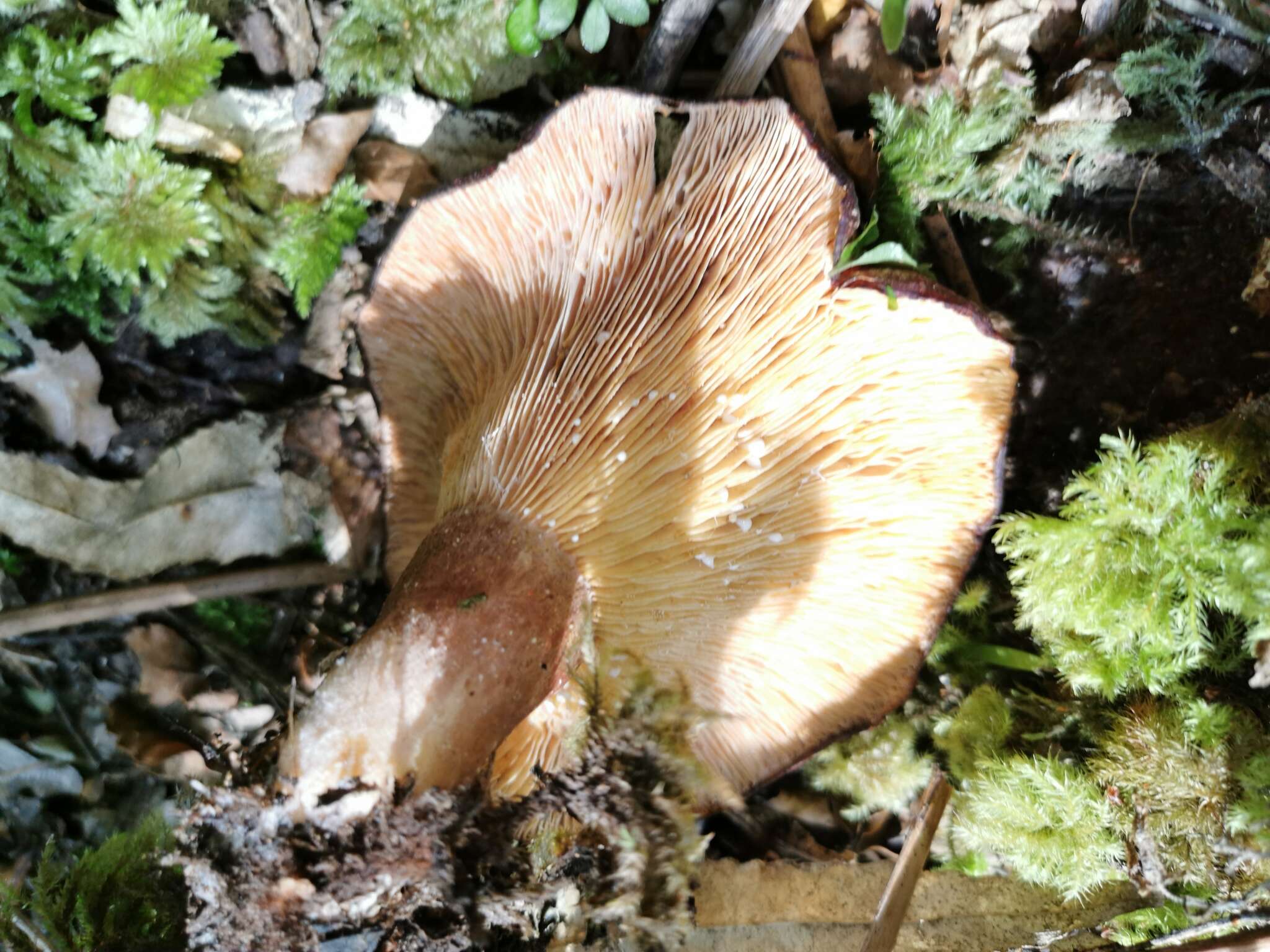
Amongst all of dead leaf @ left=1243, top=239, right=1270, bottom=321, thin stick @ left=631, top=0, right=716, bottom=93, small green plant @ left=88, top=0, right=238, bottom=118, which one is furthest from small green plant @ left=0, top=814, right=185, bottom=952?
dead leaf @ left=1243, top=239, right=1270, bottom=321

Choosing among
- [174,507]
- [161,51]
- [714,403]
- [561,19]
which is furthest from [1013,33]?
[174,507]

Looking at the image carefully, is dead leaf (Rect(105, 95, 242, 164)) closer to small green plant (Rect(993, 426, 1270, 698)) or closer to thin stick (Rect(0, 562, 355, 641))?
thin stick (Rect(0, 562, 355, 641))

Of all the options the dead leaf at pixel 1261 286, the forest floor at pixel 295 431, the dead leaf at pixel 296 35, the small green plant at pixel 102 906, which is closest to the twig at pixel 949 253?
the forest floor at pixel 295 431

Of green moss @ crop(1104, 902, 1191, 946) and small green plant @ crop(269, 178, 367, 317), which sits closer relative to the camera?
green moss @ crop(1104, 902, 1191, 946)

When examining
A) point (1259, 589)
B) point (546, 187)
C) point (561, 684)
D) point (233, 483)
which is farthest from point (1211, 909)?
point (233, 483)

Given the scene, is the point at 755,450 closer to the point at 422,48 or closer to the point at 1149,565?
the point at 1149,565

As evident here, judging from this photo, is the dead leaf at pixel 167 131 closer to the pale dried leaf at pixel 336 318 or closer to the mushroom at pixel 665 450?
the pale dried leaf at pixel 336 318
